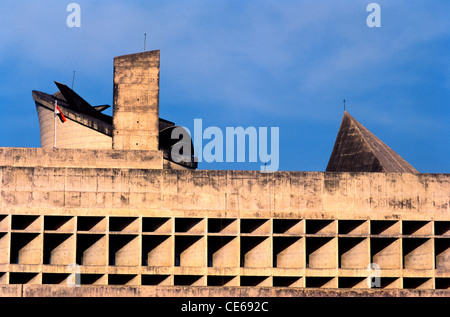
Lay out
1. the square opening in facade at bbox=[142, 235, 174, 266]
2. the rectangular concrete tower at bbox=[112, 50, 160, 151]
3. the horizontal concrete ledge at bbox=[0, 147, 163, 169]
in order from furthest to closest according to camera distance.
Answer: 1. the rectangular concrete tower at bbox=[112, 50, 160, 151]
2. the horizontal concrete ledge at bbox=[0, 147, 163, 169]
3. the square opening in facade at bbox=[142, 235, 174, 266]

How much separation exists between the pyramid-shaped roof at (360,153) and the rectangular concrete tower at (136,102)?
452 inches

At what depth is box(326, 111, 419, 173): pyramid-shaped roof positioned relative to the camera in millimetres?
→ 43688

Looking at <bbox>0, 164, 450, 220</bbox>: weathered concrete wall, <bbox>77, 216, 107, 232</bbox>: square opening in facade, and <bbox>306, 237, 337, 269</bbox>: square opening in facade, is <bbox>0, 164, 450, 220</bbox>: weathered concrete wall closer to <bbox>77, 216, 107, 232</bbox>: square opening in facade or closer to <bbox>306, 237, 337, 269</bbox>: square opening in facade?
<bbox>77, 216, 107, 232</bbox>: square opening in facade

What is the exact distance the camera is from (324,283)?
39.6 m

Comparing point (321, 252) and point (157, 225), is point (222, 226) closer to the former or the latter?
point (157, 225)

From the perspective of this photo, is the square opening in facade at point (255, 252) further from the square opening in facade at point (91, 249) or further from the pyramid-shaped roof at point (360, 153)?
the pyramid-shaped roof at point (360, 153)

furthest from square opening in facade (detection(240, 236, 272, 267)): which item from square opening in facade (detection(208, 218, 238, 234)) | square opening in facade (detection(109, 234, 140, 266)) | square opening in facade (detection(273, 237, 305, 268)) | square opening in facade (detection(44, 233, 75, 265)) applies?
square opening in facade (detection(44, 233, 75, 265))

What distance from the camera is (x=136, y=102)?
41969 mm

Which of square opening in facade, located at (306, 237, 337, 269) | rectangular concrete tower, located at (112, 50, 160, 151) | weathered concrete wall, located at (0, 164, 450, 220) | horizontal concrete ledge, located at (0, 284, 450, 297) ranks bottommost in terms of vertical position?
horizontal concrete ledge, located at (0, 284, 450, 297)

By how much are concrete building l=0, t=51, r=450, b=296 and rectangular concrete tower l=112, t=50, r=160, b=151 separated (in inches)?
2.5

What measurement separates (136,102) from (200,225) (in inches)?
302

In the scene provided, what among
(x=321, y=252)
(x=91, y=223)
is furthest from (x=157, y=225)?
(x=321, y=252)

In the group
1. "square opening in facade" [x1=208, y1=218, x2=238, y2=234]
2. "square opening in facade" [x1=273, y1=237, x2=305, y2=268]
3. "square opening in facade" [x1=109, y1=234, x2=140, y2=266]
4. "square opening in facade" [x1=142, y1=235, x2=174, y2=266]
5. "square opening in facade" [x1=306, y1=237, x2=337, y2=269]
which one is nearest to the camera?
"square opening in facade" [x1=109, y1=234, x2=140, y2=266]

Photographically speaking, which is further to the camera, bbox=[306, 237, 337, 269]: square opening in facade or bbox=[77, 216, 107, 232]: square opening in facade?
bbox=[306, 237, 337, 269]: square opening in facade
